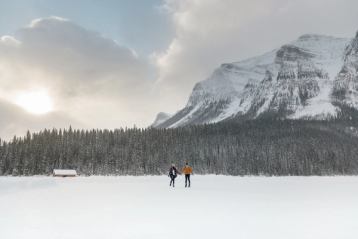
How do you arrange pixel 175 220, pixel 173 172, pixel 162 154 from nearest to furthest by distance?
pixel 175 220, pixel 173 172, pixel 162 154

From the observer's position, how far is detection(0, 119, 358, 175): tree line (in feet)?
418

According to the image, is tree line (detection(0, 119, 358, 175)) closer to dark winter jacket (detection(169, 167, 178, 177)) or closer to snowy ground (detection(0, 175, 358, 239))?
dark winter jacket (detection(169, 167, 178, 177))

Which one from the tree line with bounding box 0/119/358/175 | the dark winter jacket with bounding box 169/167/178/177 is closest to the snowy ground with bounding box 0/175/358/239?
the dark winter jacket with bounding box 169/167/178/177

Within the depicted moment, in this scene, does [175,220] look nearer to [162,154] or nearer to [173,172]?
[173,172]

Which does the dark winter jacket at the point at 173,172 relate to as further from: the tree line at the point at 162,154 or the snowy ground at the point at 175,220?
the tree line at the point at 162,154

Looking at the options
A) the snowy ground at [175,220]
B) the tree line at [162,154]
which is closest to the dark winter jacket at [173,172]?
the snowy ground at [175,220]

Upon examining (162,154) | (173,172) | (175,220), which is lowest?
(175,220)

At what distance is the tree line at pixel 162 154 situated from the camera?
12744 cm

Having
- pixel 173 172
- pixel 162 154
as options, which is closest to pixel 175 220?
pixel 173 172

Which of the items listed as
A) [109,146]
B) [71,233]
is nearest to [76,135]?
[109,146]

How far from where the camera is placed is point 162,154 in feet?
473

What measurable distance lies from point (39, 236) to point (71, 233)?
45.9 inches

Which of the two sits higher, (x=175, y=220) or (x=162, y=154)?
(x=162, y=154)

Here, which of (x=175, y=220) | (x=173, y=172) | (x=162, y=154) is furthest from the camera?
(x=162, y=154)
